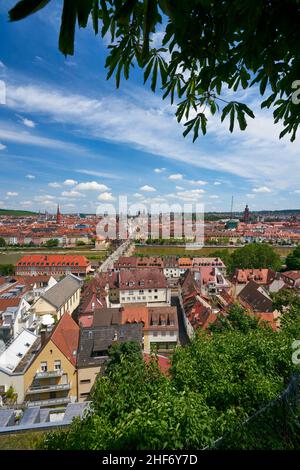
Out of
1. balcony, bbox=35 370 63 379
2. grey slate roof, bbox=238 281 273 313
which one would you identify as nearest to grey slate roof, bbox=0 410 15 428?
balcony, bbox=35 370 63 379

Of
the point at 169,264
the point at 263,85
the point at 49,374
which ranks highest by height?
the point at 263,85

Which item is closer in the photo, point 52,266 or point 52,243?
point 52,266

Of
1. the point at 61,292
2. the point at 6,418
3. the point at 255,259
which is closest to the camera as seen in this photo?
the point at 6,418

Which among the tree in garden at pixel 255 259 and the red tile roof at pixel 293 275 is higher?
the tree in garden at pixel 255 259

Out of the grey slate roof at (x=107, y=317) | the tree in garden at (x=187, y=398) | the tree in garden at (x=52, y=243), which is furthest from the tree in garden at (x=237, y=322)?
the tree in garden at (x=52, y=243)

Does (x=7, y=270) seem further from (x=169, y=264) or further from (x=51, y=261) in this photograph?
(x=169, y=264)

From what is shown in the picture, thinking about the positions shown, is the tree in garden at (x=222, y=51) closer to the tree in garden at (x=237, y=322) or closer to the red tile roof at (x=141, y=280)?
the tree in garden at (x=237, y=322)

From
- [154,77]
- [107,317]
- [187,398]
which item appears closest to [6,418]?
[187,398]
